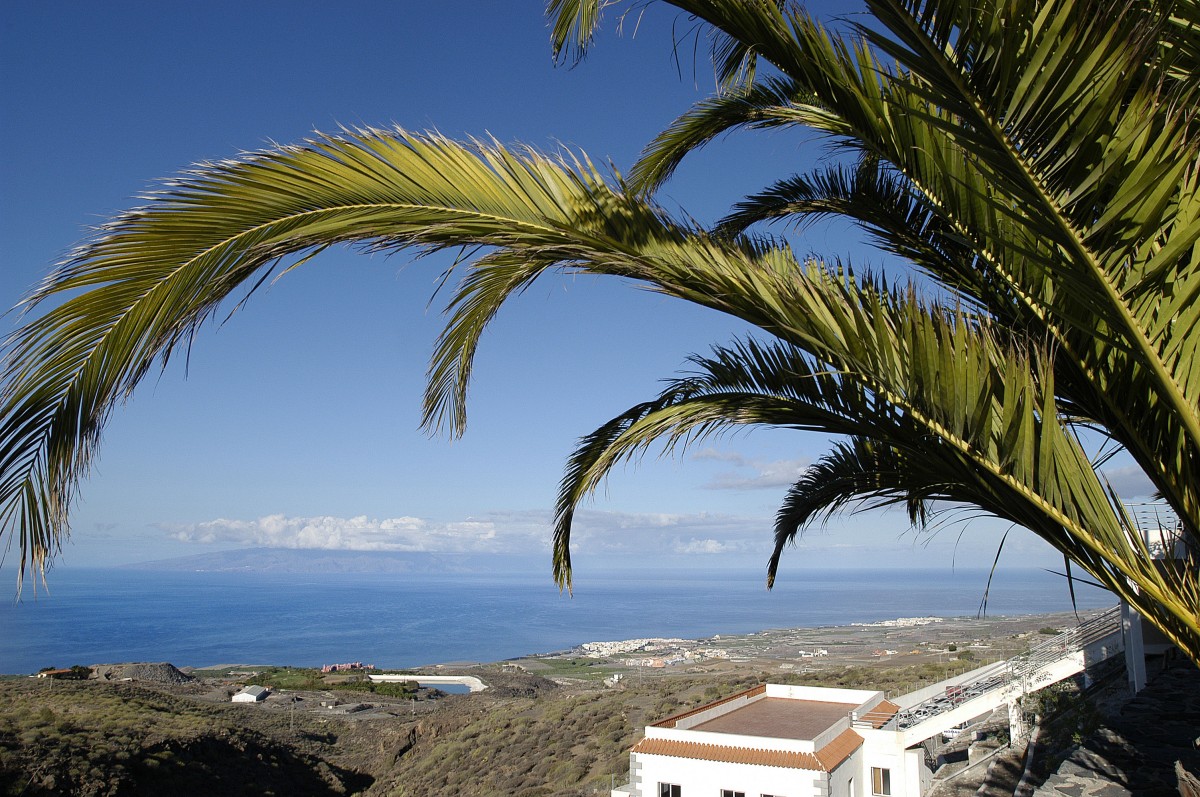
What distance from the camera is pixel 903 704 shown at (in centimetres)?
1603

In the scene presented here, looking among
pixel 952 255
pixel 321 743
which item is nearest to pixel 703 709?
pixel 952 255

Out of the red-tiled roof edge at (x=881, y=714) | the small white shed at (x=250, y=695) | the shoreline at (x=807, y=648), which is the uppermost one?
the red-tiled roof edge at (x=881, y=714)

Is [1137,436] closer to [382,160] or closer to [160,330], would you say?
[382,160]

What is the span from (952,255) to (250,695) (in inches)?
1634

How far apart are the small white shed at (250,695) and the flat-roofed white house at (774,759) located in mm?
28815

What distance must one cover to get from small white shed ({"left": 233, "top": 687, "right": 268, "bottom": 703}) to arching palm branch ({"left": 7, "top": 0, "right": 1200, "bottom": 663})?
4004 cm

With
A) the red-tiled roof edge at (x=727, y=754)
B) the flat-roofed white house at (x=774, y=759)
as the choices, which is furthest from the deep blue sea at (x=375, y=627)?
the red-tiled roof edge at (x=727, y=754)

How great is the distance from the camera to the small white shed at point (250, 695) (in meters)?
36.2

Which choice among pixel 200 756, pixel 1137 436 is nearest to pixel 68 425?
pixel 1137 436

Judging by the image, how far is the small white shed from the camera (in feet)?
119

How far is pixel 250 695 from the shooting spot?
36.8 metres

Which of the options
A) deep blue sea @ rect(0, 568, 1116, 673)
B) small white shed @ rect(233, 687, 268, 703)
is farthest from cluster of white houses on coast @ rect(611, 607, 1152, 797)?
deep blue sea @ rect(0, 568, 1116, 673)

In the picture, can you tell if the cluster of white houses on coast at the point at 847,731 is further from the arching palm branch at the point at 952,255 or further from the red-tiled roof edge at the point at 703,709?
the arching palm branch at the point at 952,255

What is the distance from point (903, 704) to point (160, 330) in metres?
17.5
